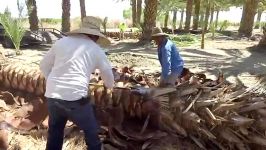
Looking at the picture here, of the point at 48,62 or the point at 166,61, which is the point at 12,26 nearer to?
the point at 166,61

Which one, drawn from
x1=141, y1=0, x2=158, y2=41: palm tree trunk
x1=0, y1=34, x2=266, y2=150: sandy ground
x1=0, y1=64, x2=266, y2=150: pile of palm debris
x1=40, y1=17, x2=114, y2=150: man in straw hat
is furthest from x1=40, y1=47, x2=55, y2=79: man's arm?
x1=141, y1=0, x2=158, y2=41: palm tree trunk

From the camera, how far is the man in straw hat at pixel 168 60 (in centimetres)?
518

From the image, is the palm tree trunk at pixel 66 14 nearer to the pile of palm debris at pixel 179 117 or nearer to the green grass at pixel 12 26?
the green grass at pixel 12 26

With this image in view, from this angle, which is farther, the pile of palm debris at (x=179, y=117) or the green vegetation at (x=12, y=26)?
the green vegetation at (x=12, y=26)

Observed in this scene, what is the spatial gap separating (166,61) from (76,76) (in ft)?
6.11

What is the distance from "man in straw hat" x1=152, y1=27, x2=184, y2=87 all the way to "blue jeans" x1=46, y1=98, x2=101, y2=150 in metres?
1.59

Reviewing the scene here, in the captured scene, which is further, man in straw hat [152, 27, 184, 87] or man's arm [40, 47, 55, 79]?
man in straw hat [152, 27, 184, 87]

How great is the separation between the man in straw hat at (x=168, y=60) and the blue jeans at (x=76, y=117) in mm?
1595

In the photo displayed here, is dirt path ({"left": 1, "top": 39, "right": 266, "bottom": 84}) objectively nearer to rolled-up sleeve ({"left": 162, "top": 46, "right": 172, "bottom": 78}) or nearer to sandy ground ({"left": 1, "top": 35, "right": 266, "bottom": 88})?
sandy ground ({"left": 1, "top": 35, "right": 266, "bottom": 88})

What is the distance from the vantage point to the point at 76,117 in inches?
144

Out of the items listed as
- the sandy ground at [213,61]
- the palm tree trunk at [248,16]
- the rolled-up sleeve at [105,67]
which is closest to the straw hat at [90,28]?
the rolled-up sleeve at [105,67]

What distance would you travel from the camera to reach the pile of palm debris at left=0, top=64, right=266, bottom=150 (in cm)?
428

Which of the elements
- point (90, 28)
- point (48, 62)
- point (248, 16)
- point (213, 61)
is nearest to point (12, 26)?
point (213, 61)

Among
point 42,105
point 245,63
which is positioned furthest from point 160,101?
point 245,63
